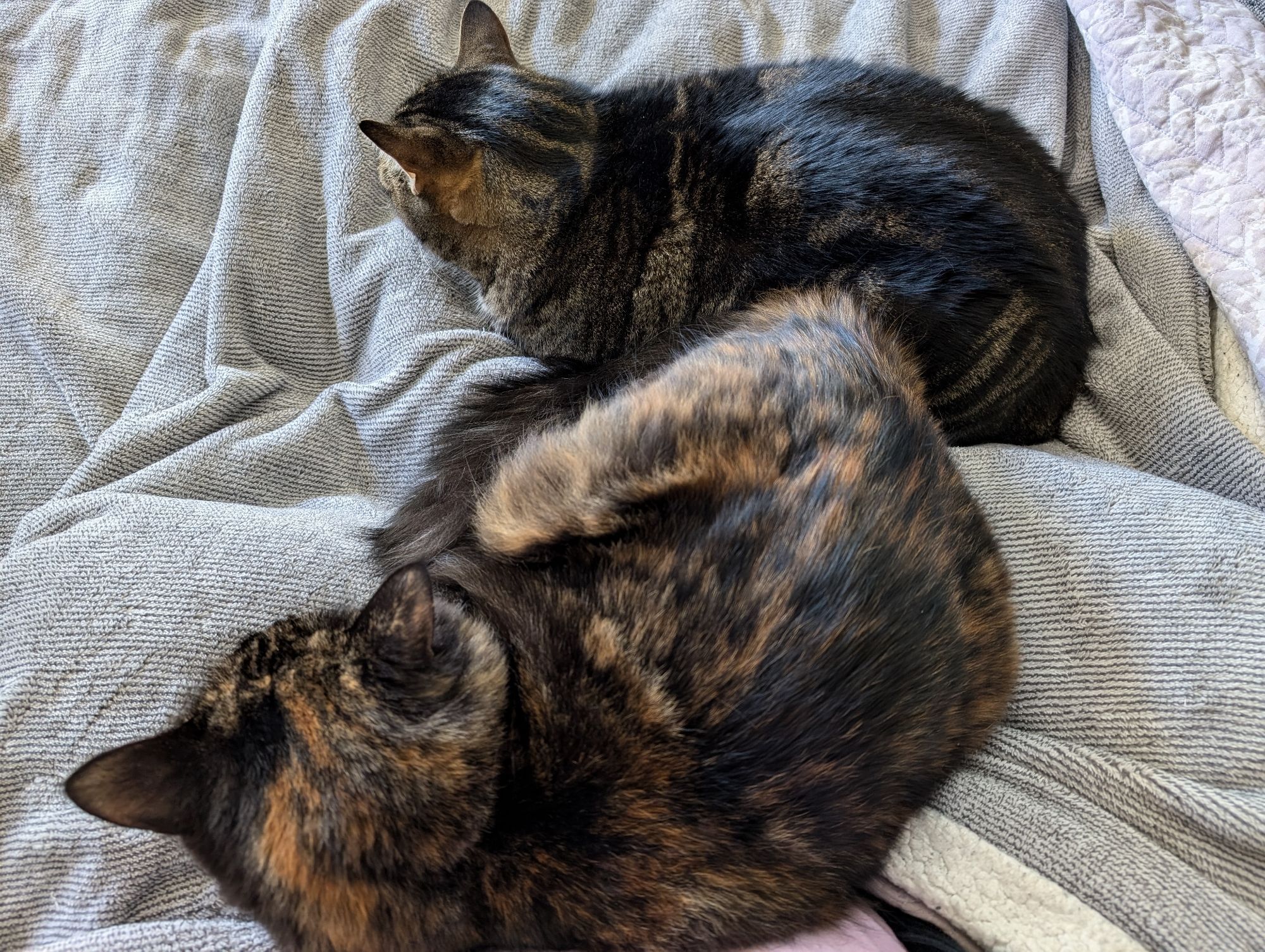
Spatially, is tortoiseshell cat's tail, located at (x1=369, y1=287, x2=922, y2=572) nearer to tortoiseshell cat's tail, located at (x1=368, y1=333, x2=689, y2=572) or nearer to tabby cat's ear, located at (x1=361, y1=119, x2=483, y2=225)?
tortoiseshell cat's tail, located at (x1=368, y1=333, x2=689, y2=572)

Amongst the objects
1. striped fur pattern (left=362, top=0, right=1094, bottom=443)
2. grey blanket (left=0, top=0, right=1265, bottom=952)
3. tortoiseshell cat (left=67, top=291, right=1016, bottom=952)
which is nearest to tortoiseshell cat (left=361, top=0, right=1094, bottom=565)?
striped fur pattern (left=362, top=0, right=1094, bottom=443)

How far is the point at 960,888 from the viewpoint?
0.89m

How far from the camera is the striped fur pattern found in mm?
1153

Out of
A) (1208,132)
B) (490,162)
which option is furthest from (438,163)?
(1208,132)

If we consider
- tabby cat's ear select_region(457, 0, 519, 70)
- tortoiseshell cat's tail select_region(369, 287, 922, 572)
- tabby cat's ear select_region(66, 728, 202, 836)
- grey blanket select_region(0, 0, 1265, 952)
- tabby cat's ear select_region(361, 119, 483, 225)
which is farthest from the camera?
tabby cat's ear select_region(457, 0, 519, 70)

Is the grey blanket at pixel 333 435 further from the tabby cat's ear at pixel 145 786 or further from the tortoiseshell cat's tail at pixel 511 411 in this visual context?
the tabby cat's ear at pixel 145 786

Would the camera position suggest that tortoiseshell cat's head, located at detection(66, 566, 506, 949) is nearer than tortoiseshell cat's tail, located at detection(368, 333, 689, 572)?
Yes

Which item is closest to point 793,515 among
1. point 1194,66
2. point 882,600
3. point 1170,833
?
→ point 882,600

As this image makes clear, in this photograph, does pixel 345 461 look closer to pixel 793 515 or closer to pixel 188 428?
pixel 188 428

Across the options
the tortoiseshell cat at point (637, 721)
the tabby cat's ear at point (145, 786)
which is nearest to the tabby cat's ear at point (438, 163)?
the tortoiseshell cat at point (637, 721)

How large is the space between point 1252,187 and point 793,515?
0.98 metres

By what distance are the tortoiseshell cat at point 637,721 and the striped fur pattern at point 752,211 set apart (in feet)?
1.05

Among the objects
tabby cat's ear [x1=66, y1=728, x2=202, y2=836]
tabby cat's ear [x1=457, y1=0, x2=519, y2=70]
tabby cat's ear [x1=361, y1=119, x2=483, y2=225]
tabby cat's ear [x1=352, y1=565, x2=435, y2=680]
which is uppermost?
tabby cat's ear [x1=457, y1=0, x2=519, y2=70]

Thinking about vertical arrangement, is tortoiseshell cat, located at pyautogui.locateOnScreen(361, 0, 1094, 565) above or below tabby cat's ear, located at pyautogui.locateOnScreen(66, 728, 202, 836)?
above
